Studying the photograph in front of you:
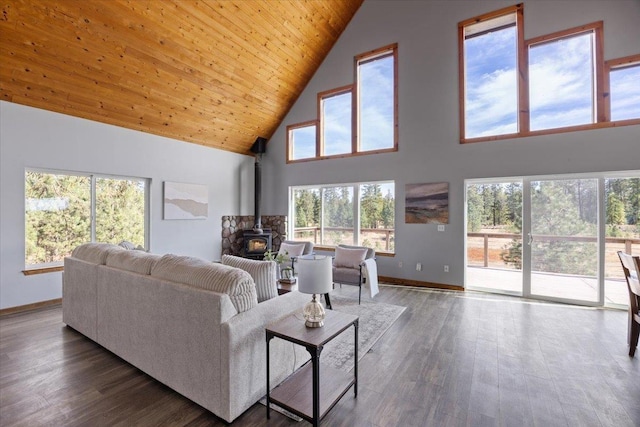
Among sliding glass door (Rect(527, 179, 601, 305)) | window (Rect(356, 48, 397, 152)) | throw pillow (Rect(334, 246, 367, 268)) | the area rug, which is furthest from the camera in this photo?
window (Rect(356, 48, 397, 152))

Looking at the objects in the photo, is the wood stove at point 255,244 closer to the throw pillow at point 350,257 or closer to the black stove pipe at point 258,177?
the black stove pipe at point 258,177

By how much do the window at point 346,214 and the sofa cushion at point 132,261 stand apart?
14.1 feet

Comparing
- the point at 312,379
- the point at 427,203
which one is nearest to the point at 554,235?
the point at 427,203

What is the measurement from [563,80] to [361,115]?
3337 millimetres

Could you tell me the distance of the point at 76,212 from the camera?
182 inches

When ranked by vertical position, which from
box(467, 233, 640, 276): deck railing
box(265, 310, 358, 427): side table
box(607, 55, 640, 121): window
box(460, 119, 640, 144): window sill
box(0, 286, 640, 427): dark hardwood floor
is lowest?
box(0, 286, 640, 427): dark hardwood floor

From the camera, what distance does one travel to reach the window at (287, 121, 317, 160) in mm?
6844

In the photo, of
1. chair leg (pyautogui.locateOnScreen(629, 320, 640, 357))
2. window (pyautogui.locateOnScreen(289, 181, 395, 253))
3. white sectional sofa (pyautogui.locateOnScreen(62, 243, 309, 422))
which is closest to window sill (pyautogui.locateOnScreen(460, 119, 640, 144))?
window (pyautogui.locateOnScreen(289, 181, 395, 253))

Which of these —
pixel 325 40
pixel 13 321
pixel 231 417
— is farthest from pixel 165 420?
pixel 325 40

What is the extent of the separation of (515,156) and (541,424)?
3.95 m

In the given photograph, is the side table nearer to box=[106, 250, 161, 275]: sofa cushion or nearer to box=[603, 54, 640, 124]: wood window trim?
box=[106, 250, 161, 275]: sofa cushion

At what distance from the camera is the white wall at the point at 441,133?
4.07 meters

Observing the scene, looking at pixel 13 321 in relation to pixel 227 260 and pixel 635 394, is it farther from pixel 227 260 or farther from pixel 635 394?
pixel 635 394

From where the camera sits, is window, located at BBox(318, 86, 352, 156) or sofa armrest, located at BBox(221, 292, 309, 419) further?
window, located at BBox(318, 86, 352, 156)
